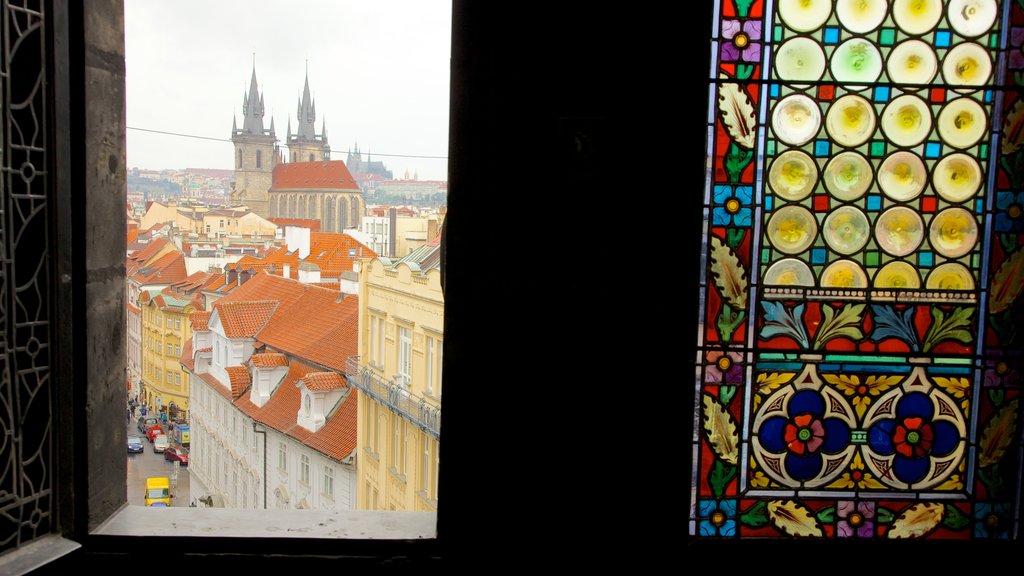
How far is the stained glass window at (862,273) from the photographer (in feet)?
5.54

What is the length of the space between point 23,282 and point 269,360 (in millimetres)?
10898

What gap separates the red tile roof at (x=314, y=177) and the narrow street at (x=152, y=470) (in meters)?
20.3

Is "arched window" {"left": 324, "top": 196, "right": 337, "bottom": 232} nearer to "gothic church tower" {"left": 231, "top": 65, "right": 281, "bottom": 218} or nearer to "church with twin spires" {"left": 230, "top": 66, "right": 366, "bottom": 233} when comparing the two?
"church with twin spires" {"left": 230, "top": 66, "right": 366, "bottom": 233}

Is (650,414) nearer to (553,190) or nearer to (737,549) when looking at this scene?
(737,549)

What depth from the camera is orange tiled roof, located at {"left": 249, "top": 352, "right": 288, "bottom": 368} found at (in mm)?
11701

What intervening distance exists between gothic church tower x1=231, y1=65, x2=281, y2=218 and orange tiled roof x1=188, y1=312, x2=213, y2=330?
2931cm

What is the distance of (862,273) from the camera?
1.72 m

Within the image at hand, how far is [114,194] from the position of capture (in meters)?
1.63

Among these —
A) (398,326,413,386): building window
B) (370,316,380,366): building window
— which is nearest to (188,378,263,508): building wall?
(370,316,380,366): building window

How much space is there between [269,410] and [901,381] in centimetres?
1072

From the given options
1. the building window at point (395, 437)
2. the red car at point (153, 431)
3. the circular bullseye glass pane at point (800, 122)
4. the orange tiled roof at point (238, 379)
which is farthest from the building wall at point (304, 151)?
the circular bullseye glass pane at point (800, 122)

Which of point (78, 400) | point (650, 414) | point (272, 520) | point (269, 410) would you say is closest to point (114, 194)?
point (78, 400)

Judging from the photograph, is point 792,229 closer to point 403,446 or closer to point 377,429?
point 403,446

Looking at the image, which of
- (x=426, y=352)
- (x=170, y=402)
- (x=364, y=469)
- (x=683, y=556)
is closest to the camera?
(x=683, y=556)
